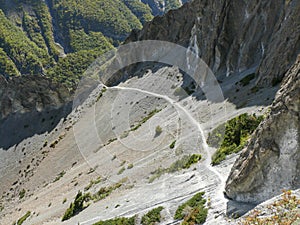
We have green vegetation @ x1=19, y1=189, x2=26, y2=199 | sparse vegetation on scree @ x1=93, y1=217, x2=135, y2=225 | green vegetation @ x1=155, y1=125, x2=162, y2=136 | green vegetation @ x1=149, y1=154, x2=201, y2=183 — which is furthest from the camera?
green vegetation @ x1=19, y1=189, x2=26, y2=199

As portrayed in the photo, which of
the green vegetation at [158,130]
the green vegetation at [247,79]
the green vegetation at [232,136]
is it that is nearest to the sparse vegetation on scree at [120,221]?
the green vegetation at [232,136]

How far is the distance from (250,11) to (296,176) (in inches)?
1709

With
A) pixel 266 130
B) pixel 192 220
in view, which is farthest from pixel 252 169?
→ pixel 192 220

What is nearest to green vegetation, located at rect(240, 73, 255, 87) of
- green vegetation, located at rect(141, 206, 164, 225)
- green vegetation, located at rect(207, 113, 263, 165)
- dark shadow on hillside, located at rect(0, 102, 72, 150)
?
green vegetation, located at rect(207, 113, 263, 165)

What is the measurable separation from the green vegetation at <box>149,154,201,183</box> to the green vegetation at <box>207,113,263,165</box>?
213cm

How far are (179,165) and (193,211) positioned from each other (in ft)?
38.0

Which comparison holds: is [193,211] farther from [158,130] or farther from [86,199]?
[158,130]

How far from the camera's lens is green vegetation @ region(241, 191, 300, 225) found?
12698 mm

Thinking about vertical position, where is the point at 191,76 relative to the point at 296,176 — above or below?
above

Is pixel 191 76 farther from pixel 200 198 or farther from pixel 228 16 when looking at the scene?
pixel 200 198

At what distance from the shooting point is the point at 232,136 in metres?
28.5

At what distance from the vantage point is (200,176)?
77.6 ft

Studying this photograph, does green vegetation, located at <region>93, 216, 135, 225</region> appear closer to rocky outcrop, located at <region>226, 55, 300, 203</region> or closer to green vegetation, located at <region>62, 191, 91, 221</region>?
rocky outcrop, located at <region>226, 55, 300, 203</region>

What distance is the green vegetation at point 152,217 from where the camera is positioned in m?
19.8
